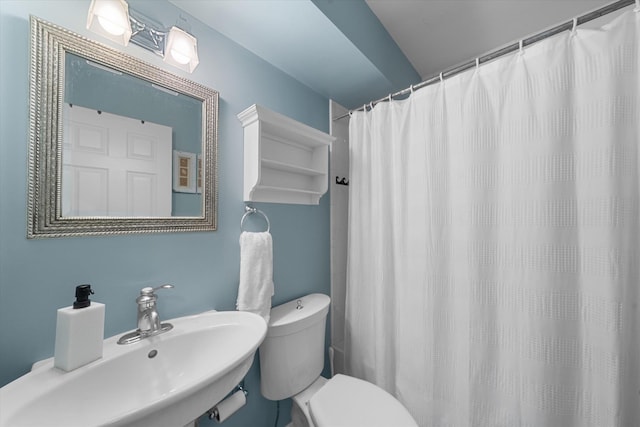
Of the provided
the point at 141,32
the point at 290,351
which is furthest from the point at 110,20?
the point at 290,351

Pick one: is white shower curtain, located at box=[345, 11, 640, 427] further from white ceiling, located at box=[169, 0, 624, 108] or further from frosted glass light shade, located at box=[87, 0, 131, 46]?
frosted glass light shade, located at box=[87, 0, 131, 46]

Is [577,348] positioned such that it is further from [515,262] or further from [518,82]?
[518,82]

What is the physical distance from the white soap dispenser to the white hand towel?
486 mm

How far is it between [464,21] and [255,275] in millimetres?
1882

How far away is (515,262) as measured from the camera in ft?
3.24

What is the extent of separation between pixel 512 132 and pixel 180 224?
138cm

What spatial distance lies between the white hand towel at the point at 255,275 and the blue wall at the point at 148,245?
0.08m

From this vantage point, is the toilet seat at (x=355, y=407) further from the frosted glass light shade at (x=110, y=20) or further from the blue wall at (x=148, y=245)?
the frosted glass light shade at (x=110, y=20)

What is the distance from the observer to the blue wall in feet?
Answer: 2.18

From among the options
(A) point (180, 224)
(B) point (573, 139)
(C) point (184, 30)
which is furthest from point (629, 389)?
(C) point (184, 30)

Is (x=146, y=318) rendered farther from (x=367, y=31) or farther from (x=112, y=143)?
(x=367, y=31)

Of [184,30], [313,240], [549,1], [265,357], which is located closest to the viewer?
[184,30]

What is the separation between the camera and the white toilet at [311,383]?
3.28 feet

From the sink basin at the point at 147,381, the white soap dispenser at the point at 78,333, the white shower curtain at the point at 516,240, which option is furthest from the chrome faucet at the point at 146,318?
the white shower curtain at the point at 516,240
